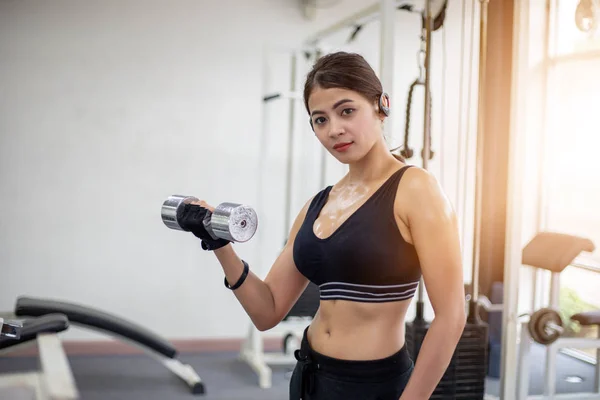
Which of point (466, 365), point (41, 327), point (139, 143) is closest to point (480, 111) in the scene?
point (466, 365)

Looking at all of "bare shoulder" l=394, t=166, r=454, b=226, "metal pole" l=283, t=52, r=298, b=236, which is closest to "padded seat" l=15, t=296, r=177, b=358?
"metal pole" l=283, t=52, r=298, b=236

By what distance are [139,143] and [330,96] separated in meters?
2.94

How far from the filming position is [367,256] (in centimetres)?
109

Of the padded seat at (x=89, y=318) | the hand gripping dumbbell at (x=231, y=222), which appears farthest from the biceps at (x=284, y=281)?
the padded seat at (x=89, y=318)

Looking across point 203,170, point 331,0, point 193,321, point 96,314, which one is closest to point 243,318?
point 193,321

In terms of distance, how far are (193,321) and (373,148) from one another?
3089 mm

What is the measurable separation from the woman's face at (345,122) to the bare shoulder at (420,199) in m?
0.11

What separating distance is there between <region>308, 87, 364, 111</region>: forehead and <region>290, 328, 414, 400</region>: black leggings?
18.6 inches

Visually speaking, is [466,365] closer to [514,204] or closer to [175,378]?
[514,204]

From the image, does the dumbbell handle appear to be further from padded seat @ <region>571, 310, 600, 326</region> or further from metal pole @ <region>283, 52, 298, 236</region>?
metal pole @ <region>283, 52, 298, 236</region>

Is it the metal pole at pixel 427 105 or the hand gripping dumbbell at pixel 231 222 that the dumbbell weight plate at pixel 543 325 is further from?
the hand gripping dumbbell at pixel 231 222

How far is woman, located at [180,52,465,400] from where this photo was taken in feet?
3.46

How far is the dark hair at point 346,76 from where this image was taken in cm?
115

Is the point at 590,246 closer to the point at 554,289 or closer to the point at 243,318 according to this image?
the point at 554,289
